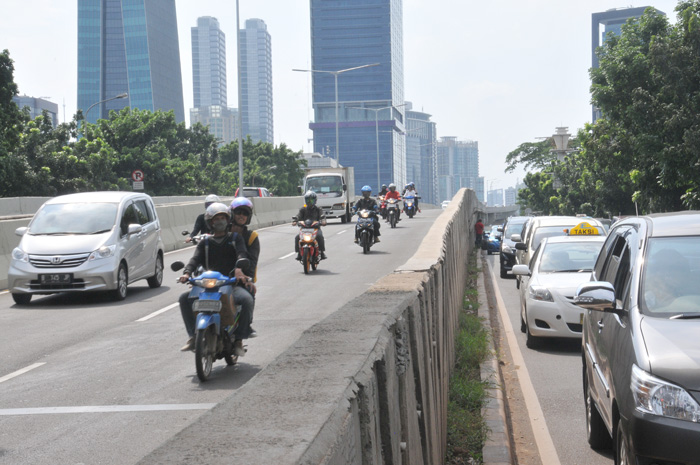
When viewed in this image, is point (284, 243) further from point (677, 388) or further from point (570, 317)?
point (677, 388)

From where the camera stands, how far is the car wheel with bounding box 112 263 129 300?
50.8ft

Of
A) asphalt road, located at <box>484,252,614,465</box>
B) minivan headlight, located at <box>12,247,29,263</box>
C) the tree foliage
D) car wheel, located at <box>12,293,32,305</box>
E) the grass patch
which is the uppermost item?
the tree foliage

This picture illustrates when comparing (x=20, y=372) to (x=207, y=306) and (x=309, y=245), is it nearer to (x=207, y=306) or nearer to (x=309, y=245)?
(x=207, y=306)

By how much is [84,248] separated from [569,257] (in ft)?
25.9

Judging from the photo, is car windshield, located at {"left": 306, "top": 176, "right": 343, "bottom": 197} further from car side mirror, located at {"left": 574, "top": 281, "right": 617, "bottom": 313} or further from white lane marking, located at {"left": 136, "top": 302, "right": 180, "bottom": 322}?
car side mirror, located at {"left": 574, "top": 281, "right": 617, "bottom": 313}

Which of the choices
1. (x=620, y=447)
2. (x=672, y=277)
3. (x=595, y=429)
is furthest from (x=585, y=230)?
(x=620, y=447)

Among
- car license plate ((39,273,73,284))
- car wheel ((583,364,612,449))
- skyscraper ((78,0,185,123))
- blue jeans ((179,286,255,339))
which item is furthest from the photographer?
skyscraper ((78,0,185,123))

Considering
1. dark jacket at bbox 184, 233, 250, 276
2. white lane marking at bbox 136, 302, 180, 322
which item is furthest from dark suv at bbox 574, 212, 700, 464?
white lane marking at bbox 136, 302, 180, 322

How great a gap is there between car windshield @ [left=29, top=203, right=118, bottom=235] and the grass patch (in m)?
6.72

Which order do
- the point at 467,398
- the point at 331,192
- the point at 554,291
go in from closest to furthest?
the point at 467,398 → the point at 554,291 → the point at 331,192

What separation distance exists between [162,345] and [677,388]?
24.5 feet

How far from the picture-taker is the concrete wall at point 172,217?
58.9 feet

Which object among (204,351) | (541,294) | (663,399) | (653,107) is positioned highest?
(653,107)

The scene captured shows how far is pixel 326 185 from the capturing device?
3959cm
